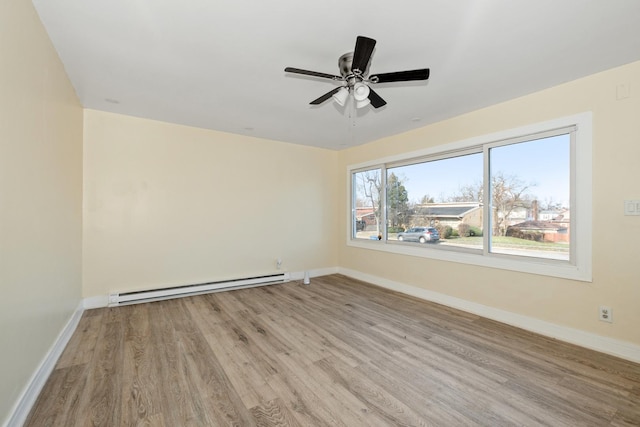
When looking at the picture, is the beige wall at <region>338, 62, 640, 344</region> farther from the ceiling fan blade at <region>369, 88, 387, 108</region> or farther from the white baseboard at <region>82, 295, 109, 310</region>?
the white baseboard at <region>82, 295, 109, 310</region>

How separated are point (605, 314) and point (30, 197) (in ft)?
15.0

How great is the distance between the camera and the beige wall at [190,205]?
349 centimetres

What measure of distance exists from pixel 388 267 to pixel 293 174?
2.35 metres

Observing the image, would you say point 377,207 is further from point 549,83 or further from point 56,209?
point 56,209

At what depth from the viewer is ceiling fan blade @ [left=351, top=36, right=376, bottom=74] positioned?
5.23ft

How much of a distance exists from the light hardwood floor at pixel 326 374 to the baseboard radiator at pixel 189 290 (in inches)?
11.1

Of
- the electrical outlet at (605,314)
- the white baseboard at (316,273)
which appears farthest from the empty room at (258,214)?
the white baseboard at (316,273)

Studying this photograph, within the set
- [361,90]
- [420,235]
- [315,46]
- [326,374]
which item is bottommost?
[326,374]

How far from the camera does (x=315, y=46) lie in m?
2.08

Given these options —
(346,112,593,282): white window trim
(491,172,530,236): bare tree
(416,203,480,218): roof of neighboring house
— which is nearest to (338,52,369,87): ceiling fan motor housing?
(346,112,593,282): white window trim

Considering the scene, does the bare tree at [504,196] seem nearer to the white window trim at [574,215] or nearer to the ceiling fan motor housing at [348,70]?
the white window trim at [574,215]

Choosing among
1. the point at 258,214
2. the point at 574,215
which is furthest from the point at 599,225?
the point at 258,214

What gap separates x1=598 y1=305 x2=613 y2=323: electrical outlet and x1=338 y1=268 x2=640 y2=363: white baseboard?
0.16 meters

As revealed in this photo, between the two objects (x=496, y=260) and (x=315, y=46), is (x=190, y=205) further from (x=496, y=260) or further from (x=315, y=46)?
(x=496, y=260)
